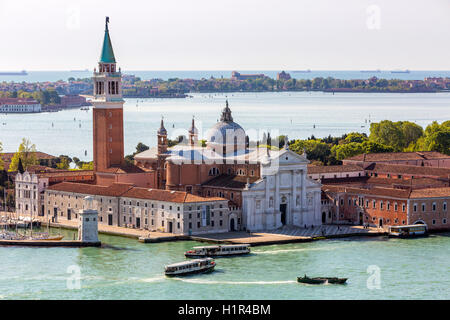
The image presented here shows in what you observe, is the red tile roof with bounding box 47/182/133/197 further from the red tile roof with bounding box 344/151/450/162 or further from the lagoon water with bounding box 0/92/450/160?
the lagoon water with bounding box 0/92/450/160

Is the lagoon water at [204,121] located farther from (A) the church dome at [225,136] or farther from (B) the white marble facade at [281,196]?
(B) the white marble facade at [281,196]

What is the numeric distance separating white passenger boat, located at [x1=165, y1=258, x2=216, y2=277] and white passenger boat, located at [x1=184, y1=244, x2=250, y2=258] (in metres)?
1.43

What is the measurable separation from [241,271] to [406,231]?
8320 millimetres

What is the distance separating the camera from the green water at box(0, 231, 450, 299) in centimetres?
2756

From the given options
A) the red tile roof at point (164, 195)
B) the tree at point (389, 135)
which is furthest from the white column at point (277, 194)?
the tree at point (389, 135)

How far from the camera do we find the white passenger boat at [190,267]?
96.9 feet

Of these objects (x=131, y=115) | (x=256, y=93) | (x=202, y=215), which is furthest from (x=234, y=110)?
(x=202, y=215)

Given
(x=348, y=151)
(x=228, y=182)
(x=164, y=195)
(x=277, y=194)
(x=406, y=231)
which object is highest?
(x=228, y=182)

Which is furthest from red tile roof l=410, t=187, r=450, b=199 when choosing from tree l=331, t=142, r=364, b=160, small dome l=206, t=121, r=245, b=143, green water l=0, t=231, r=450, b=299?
tree l=331, t=142, r=364, b=160

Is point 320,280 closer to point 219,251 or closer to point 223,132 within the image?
→ point 219,251

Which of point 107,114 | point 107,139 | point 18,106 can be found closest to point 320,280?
point 107,139

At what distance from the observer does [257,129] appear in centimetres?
8494

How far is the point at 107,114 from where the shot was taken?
42.0 m

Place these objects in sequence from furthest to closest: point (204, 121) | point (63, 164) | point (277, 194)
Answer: point (204, 121) < point (63, 164) < point (277, 194)
